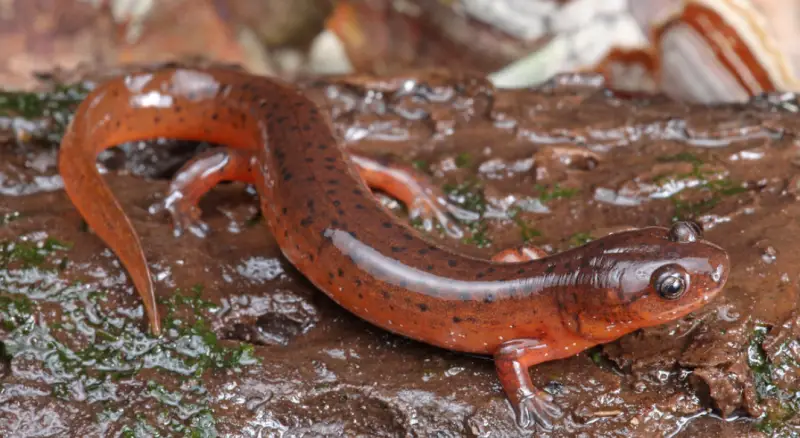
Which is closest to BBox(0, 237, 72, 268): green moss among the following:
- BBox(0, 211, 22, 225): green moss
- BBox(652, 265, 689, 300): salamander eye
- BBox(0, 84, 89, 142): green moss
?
BBox(0, 211, 22, 225): green moss

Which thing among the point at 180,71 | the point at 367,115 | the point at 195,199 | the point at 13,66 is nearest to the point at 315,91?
the point at 367,115

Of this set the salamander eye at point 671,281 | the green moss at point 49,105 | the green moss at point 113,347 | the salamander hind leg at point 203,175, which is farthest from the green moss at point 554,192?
the green moss at point 49,105

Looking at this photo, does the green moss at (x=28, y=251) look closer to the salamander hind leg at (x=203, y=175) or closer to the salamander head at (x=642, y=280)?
the salamander hind leg at (x=203, y=175)

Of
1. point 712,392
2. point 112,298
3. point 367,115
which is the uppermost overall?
point 367,115

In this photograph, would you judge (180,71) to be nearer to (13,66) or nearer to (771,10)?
(13,66)

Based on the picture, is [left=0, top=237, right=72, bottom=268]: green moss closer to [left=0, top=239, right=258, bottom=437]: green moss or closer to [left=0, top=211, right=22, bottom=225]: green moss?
[left=0, top=239, right=258, bottom=437]: green moss

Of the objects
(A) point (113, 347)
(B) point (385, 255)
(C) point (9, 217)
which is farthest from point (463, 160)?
(C) point (9, 217)

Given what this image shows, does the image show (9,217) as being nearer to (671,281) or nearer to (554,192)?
(554,192)
